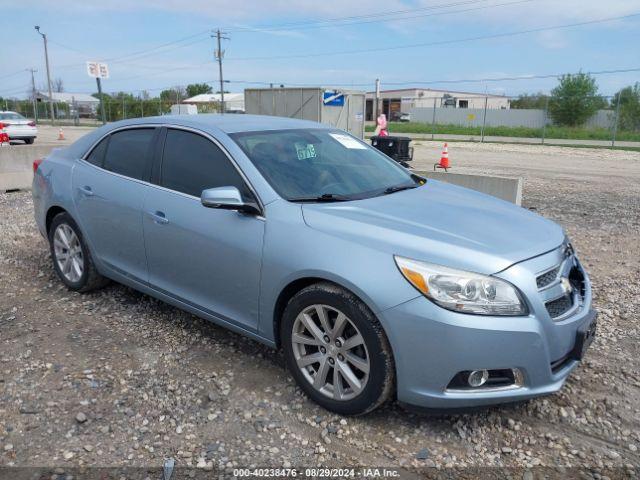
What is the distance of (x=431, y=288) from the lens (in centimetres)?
260

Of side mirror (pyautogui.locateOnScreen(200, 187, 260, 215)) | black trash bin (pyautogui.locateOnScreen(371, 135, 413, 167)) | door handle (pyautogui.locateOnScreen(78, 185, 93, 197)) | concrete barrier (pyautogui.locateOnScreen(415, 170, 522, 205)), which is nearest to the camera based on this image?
side mirror (pyautogui.locateOnScreen(200, 187, 260, 215))

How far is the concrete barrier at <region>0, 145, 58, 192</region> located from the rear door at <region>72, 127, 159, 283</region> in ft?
22.7

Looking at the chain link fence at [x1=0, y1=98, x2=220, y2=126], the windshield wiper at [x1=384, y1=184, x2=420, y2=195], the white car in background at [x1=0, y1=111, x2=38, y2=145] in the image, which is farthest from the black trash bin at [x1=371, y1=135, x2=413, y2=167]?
the chain link fence at [x1=0, y1=98, x2=220, y2=126]

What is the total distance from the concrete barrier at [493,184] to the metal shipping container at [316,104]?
7.78 m

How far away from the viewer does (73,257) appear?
15.5 ft

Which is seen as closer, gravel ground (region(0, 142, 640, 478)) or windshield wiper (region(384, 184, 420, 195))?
gravel ground (region(0, 142, 640, 478))

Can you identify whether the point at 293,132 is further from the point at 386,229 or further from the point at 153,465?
the point at 153,465

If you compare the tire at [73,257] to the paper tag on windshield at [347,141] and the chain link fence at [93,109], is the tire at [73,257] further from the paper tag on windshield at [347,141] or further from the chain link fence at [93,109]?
the chain link fence at [93,109]

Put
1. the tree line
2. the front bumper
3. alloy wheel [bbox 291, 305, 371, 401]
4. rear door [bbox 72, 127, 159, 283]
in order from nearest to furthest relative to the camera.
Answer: the front bumper < alloy wheel [bbox 291, 305, 371, 401] < rear door [bbox 72, 127, 159, 283] < the tree line

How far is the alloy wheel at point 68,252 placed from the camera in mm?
4676

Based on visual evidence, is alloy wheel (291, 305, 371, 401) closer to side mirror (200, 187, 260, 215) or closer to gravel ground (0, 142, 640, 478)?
gravel ground (0, 142, 640, 478)

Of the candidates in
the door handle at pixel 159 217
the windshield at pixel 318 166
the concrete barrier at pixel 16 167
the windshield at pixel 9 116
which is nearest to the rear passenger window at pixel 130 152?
the door handle at pixel 159 217

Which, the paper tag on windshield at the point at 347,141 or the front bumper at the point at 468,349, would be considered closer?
the front bumper at the point at 468,349

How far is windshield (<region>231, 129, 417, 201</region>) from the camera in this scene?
339 centimetres
